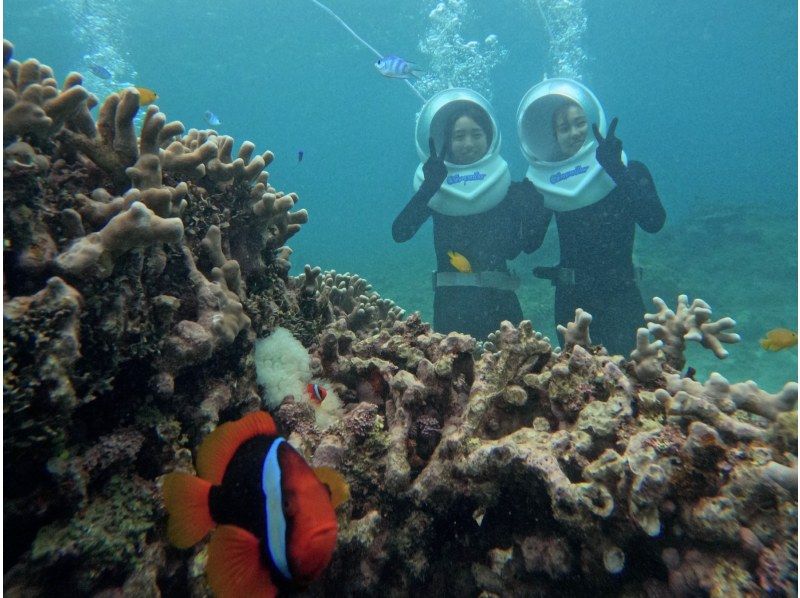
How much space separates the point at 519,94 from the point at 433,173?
Answer: 83.9 m

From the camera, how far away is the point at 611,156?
21.3 ft

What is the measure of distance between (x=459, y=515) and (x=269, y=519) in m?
1.16

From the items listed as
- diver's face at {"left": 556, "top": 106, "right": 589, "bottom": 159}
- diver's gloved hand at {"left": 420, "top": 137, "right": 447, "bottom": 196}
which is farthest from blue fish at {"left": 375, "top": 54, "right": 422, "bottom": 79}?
diver's face at {"left": 556, "top": 106, "right": 589, "bottom": 159}

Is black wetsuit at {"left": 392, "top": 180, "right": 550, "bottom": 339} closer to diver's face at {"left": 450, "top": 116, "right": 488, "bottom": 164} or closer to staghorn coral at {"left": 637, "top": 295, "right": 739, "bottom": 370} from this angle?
diver's face at {"left": 450, "top": 116, "right": 488, "bottom": 164}

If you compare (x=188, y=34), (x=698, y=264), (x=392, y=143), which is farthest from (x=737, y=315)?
(x=392, y=143)

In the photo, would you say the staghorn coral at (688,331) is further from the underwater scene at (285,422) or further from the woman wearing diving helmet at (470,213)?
the woman wearing diving helmet at (470,213)

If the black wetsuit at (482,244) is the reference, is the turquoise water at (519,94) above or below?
above

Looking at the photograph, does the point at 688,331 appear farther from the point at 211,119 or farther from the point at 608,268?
the point at 211,119

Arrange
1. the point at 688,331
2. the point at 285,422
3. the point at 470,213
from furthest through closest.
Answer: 1. the point at 470,213
2. the point at 688,331
3. the point at 285,422

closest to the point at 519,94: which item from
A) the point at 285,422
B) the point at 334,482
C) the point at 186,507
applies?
the point at 285,422

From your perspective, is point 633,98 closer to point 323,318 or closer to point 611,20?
point 611,20

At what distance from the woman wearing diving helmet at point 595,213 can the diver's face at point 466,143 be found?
1.00 meters

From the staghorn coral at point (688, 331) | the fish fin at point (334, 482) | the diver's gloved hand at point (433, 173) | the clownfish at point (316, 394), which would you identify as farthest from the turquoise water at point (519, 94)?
the fish fin at point (334, 482)

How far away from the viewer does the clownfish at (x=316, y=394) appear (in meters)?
2.37
